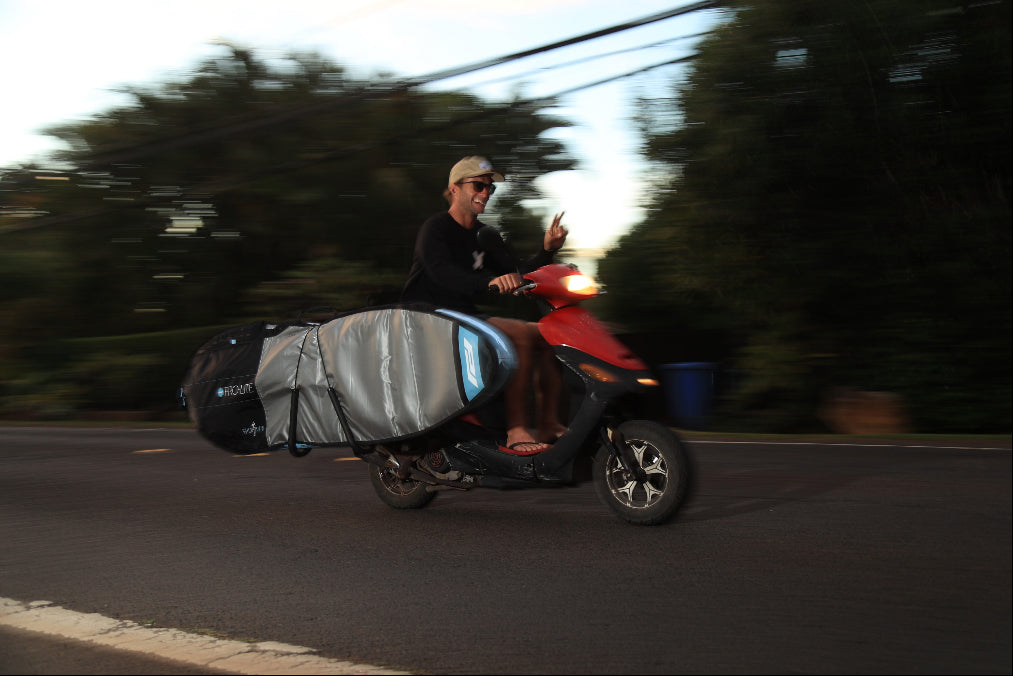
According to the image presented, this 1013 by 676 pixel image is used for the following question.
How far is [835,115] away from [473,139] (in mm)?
9796

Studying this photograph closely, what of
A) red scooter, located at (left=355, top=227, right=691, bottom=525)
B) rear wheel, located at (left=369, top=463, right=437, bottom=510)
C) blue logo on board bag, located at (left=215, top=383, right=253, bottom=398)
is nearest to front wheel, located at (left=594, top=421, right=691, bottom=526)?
red scooter, located at (left=355, top=227, right=691, bottom=525)

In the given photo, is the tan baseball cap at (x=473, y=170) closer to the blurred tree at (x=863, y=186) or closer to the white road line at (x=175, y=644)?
the white road line at (x=175, y=644)

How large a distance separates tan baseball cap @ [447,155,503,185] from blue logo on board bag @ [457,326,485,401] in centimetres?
112

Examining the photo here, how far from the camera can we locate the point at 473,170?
6.70 m

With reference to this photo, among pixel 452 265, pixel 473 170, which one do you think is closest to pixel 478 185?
pixel 473 170

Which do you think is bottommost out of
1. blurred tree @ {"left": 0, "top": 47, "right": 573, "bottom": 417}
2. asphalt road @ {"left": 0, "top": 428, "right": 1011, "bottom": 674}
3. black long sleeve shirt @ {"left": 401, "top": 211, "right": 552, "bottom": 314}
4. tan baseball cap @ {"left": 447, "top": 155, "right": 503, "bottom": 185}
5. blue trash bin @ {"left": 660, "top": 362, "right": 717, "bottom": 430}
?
blue trash bin @ {"left": 660, "top": 362, "right": 717, "bottom": 430}

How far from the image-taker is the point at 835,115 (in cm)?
1387

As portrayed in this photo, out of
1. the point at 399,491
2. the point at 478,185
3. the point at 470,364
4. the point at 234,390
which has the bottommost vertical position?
the point at 399,491

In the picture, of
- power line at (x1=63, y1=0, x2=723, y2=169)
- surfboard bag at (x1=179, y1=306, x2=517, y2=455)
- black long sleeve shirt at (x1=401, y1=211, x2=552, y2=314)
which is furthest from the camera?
power line at (x1=63, y1=0, x2=723, y2=169)

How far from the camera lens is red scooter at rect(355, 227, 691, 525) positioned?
5723 mm

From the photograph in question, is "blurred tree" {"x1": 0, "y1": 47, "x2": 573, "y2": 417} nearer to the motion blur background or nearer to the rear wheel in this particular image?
the motion blur background

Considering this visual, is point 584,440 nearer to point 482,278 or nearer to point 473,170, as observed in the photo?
point 482,278

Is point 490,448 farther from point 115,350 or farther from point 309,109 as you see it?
point 115,350

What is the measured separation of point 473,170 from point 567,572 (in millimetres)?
2712
